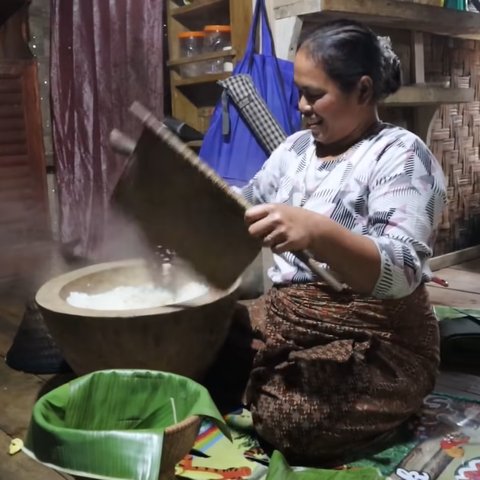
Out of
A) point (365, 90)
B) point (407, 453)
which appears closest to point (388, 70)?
point (365, 90)

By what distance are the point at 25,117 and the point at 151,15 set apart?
46.1 inches

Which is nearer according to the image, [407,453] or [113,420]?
[113,420]

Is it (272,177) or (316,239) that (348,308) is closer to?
(316,239)

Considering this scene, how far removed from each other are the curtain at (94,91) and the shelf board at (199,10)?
0.60 ft

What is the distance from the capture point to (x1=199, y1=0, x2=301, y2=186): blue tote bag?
112 inches

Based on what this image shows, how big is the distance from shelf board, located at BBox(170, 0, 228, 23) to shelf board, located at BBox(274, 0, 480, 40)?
65 centimetres

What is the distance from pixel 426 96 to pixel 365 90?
1858 mm

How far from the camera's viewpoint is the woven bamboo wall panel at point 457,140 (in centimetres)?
385

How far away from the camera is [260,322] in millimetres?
2164

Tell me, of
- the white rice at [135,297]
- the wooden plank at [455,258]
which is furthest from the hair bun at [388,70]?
the wooden plank at [455,258]

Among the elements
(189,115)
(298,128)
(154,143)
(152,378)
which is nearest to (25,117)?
(189,115)

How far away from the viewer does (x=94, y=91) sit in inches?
155

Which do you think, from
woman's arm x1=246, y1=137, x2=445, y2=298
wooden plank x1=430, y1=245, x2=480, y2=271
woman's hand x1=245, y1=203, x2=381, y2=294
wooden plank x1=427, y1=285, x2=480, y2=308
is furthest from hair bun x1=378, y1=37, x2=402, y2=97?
wooden plank x1=430, y1=245, x2=480, y2=271

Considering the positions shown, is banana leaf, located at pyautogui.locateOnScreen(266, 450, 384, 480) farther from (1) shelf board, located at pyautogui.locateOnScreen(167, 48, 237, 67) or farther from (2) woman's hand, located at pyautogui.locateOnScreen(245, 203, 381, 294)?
(1) shelf board, located at pyautogui.locateOnScreen(167, 48, 237, 67)
